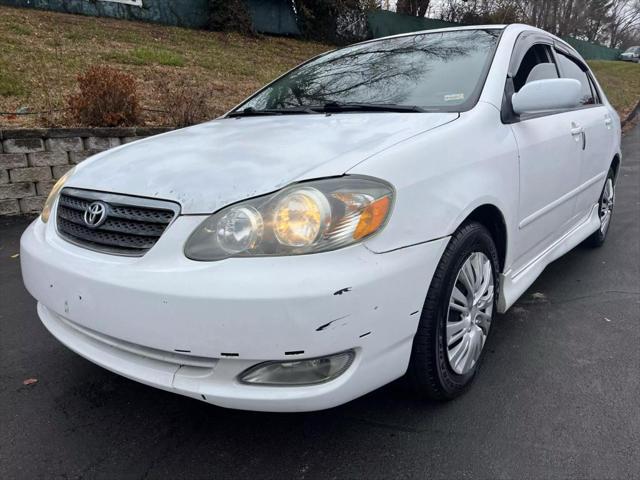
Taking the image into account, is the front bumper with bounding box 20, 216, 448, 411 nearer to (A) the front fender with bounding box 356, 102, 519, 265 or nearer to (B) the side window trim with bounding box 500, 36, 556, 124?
(A) the front fender with bounding box 356, 102, 519, 265

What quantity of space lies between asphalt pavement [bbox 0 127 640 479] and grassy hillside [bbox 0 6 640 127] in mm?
4119

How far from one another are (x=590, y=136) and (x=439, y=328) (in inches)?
88.3

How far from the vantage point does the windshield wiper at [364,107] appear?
98.3 inches

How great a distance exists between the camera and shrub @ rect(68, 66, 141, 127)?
17.8 ft

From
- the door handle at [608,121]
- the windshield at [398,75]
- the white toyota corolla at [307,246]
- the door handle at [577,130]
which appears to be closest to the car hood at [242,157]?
the white toyota corolla at [307,246]

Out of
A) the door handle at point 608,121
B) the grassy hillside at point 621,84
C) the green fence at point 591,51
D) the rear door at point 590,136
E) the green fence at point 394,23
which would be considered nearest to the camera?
the rear door at point 590,136

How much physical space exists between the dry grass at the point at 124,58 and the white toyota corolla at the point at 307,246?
13.7ft

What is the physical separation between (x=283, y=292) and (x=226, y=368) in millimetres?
343

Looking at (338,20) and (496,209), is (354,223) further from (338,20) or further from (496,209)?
(338,20)

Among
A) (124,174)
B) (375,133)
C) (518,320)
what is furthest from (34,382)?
(518,320)

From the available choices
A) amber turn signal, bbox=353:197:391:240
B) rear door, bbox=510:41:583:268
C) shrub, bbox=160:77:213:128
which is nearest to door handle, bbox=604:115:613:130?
rear door, bbox=510:41:583:268

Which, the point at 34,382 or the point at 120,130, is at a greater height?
the point at 120,130

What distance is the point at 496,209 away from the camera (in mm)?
2307

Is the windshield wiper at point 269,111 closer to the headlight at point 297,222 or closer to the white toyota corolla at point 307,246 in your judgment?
the white toyota corolla at point 307,246
